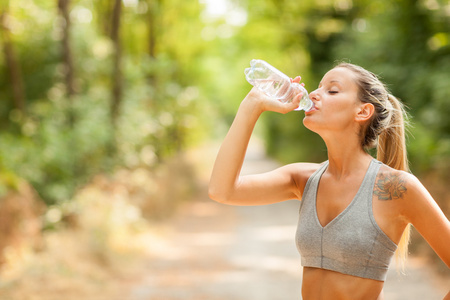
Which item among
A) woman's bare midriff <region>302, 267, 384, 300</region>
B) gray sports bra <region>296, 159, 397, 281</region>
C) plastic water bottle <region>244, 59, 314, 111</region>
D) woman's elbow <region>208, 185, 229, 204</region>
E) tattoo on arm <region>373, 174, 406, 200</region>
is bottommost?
woman's bare midriff <region>302, 267, 384, 300</region>

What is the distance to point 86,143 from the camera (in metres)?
10.7

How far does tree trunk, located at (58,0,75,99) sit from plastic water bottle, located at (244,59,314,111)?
30.1 ft

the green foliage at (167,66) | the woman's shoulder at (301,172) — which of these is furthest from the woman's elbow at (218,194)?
the green foliage at (167,66)

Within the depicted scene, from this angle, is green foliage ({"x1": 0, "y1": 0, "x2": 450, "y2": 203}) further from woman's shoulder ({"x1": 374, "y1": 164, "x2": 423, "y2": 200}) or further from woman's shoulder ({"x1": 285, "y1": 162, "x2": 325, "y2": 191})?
woman's shoulder ({"x1": 374, "y1": 164, "x2": 423, "y2": 200})

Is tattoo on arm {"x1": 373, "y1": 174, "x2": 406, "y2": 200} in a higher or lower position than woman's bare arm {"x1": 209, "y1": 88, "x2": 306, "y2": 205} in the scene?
lower

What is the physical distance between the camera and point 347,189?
2.14m

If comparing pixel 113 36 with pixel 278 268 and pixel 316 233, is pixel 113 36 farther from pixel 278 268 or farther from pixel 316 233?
pixel 316 233

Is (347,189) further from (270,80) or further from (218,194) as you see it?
(270,80)

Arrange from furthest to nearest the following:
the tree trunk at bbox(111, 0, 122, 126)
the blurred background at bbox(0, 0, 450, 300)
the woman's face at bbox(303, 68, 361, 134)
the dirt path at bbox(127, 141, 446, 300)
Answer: the tree trunk at bbox(111, 0, 122, 126)
the blurred background at bbox(0, 0, 450, 300)
the dirt path at bbox(127, 141, 446, 300)
the woman's face at bbox(303, 68, 361, 134)

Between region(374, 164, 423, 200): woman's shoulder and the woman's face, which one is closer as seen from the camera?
region(374, 164, 423, 200): woman's shoulder

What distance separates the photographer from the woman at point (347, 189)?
1992mm

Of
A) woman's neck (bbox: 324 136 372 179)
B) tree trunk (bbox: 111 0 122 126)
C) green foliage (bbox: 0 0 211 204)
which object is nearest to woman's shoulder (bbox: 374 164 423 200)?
woman's neck (bbox: 324 136 372 179)

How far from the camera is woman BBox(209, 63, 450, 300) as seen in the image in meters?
1.99

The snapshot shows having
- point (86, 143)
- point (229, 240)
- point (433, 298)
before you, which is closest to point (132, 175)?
point (86, 143)
